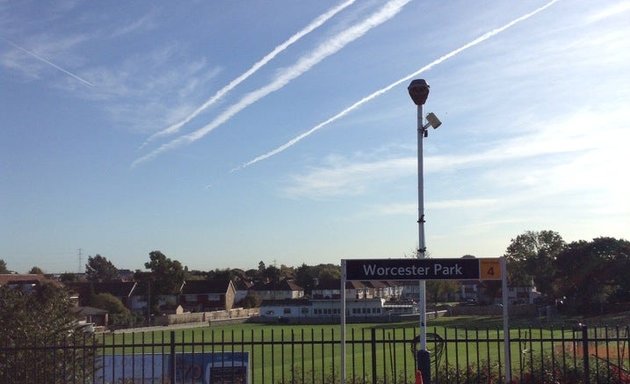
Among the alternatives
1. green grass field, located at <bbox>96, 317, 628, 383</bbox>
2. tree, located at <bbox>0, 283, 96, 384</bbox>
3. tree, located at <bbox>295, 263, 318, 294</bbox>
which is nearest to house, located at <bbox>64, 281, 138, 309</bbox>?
green grass field, located at <bbox>96, 317, 628, 383</bbox>

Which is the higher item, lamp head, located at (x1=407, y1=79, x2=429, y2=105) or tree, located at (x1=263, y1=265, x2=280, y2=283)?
lamp head, located at (x1=407, y1=79, x2=429, y2=105)

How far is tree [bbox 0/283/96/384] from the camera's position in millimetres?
11372

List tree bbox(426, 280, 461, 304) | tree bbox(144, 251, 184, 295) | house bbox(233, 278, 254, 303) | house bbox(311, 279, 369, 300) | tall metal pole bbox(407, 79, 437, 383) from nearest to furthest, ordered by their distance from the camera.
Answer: tall metal pole bbox(407, 79, 437, 383) → tree bbox(144, 251, 184, 295) → tree bbox(426, 280, 461, 304) → house bbox(311, 279, 369, 300) → house bbox(233, 278, 254, 303)

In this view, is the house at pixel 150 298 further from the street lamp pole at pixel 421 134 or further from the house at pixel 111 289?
the street lamp pole at pixel 421 134

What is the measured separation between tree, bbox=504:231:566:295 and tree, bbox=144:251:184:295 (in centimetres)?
4487

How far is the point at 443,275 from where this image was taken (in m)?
9.76

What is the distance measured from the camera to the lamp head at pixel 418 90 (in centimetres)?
1010

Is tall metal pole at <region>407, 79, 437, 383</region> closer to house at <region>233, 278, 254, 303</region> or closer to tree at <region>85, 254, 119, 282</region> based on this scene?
house at <region>233, 278, 254, 303</region>

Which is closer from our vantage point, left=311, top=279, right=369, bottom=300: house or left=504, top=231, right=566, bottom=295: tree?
left=504, top=231, right=566, bottom=295: tree

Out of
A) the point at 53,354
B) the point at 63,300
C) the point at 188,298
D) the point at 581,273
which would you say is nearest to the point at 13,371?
the point at 53,354

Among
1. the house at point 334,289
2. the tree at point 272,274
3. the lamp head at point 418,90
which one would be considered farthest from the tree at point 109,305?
the lamp head at point 418,90

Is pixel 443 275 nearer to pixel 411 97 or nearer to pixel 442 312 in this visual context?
pixel 411 97

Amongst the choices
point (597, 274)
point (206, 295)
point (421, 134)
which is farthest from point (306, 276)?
point (421, 134)

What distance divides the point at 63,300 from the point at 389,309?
74176 mm
